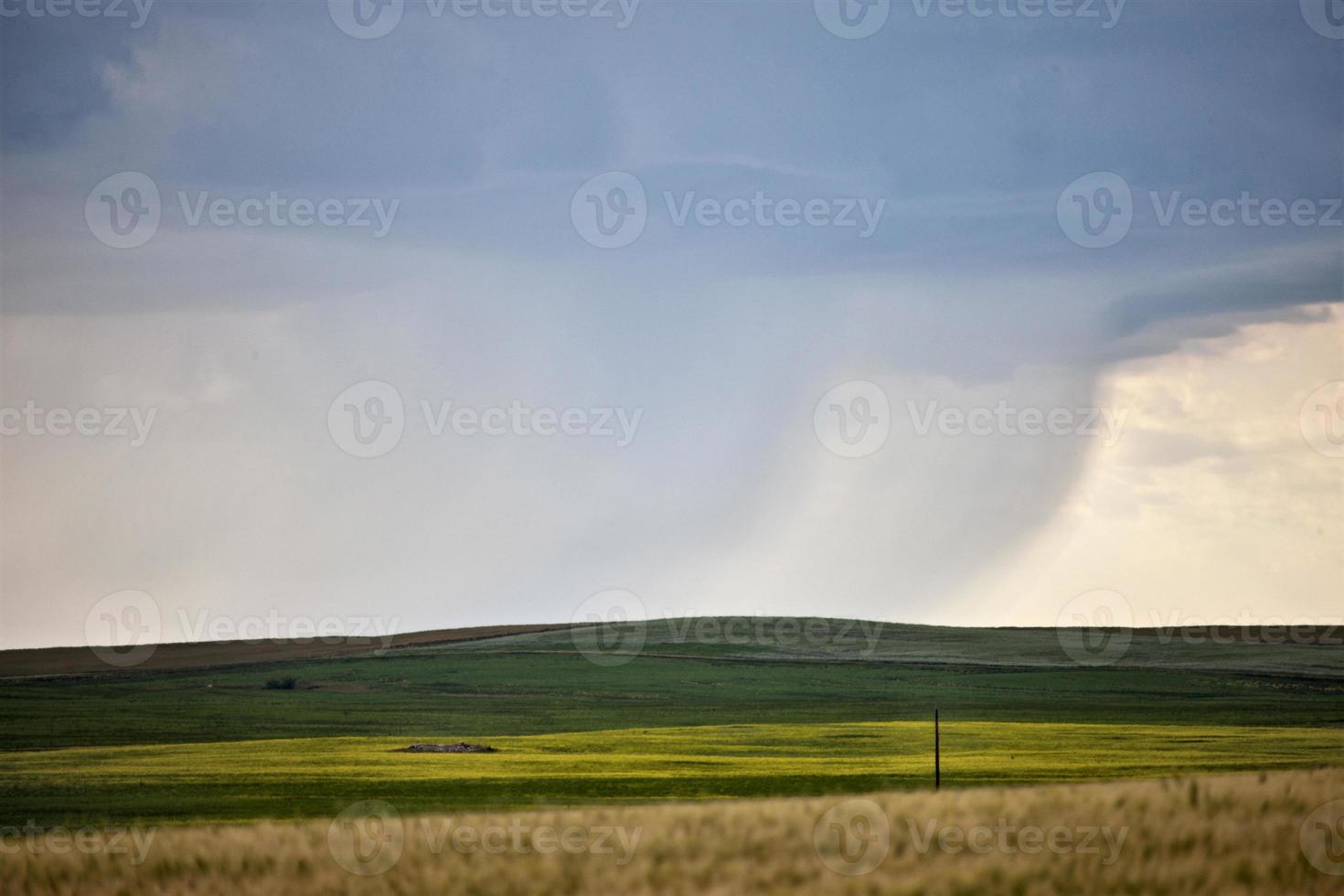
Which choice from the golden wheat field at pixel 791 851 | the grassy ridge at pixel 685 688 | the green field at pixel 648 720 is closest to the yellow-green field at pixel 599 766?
the green field at pixel 648 720

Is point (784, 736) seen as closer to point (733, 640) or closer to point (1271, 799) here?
point (1271, 799)

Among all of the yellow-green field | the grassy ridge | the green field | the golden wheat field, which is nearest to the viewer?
the golden wheat field

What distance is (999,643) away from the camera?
10600 cm

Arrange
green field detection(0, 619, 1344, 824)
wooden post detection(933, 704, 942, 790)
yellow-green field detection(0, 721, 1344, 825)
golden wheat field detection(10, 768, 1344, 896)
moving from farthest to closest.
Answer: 1. green field detection(0, 619, 1344, 824)
2. yellow-green field detection(0, 721, 1344, 825)
3. wooden post detection(933, 704, 942, 790)
4. golden wheat field detection(10, 768, 1344, 896)

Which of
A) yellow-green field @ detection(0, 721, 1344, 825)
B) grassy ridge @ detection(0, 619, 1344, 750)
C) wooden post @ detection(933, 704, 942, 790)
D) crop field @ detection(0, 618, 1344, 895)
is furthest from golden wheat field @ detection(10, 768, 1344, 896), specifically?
grassy ridge @ detection(0, 619, 1344, 750)

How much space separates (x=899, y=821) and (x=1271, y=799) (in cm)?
427

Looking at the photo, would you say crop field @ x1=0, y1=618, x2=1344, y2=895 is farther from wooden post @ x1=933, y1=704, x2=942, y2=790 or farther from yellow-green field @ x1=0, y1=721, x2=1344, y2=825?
wooden post @ x1=933, y1=704, x2=942, y2=790

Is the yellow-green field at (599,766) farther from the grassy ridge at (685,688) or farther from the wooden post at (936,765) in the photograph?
the grassy ridge at (685,688)

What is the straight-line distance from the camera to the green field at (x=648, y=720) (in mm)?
32375

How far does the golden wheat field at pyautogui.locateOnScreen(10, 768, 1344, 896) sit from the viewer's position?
13.5 metres

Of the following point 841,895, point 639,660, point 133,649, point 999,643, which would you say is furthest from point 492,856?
point 133,649

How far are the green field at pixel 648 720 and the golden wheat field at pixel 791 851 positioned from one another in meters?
10.5

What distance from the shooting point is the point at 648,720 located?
6253 centimetres

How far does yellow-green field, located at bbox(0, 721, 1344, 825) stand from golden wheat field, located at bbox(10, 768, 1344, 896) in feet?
33.1
